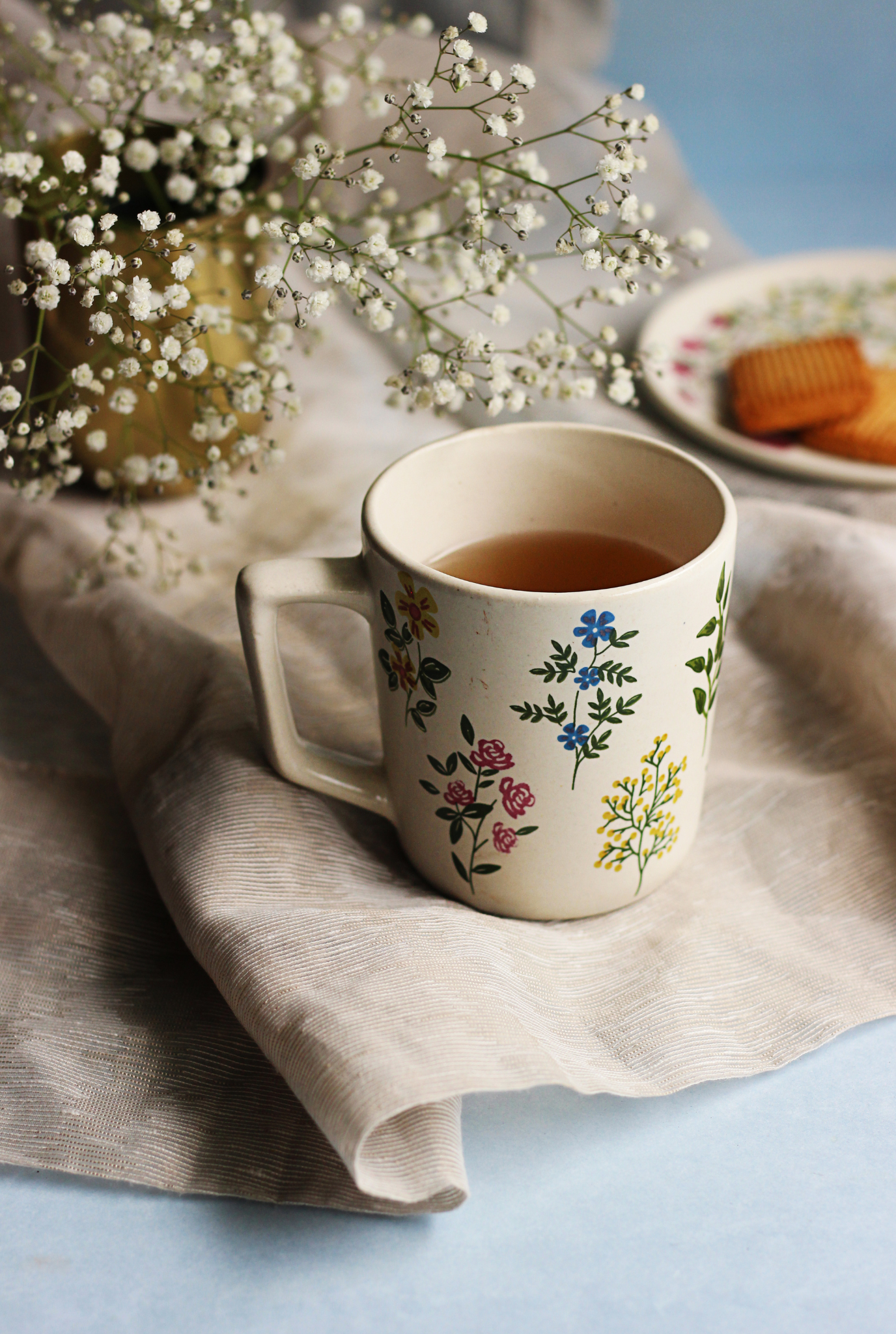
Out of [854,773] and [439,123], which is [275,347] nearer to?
[854,773]

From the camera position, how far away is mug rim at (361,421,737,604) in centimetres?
50

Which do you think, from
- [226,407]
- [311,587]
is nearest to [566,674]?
[311,587]

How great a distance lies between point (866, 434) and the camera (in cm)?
98

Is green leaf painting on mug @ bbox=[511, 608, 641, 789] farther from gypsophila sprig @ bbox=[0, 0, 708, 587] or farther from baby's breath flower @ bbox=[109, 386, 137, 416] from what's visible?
baby's breath flower @ bbox=[109, 386, 137, 416]

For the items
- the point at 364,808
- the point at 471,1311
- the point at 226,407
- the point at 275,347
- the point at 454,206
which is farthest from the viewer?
the point at 454,206

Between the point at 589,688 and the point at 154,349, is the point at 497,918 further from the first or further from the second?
the point at 154,349

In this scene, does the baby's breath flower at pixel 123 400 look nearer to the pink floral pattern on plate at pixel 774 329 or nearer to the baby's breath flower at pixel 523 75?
the baby's breath flower at pixel 523 75

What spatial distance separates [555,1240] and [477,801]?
199 mm

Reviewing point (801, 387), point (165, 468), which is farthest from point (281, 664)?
point (801, 387)

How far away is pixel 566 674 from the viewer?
0.52 metres

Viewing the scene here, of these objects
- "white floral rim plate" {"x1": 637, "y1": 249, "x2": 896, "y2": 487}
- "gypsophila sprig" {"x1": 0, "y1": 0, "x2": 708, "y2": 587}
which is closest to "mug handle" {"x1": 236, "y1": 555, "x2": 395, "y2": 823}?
"gypsophila sprig" {"x1": 0, "y1": 0, "x2": 708, "y2": 587}

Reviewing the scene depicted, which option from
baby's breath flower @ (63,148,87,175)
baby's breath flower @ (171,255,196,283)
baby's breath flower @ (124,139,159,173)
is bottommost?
baby's breath flower @ (171,255,196,283)

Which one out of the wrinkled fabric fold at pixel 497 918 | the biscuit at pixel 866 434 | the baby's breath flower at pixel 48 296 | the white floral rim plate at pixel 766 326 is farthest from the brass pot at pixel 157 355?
the biscuit at pixel 866 434

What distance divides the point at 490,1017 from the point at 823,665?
0.39m
